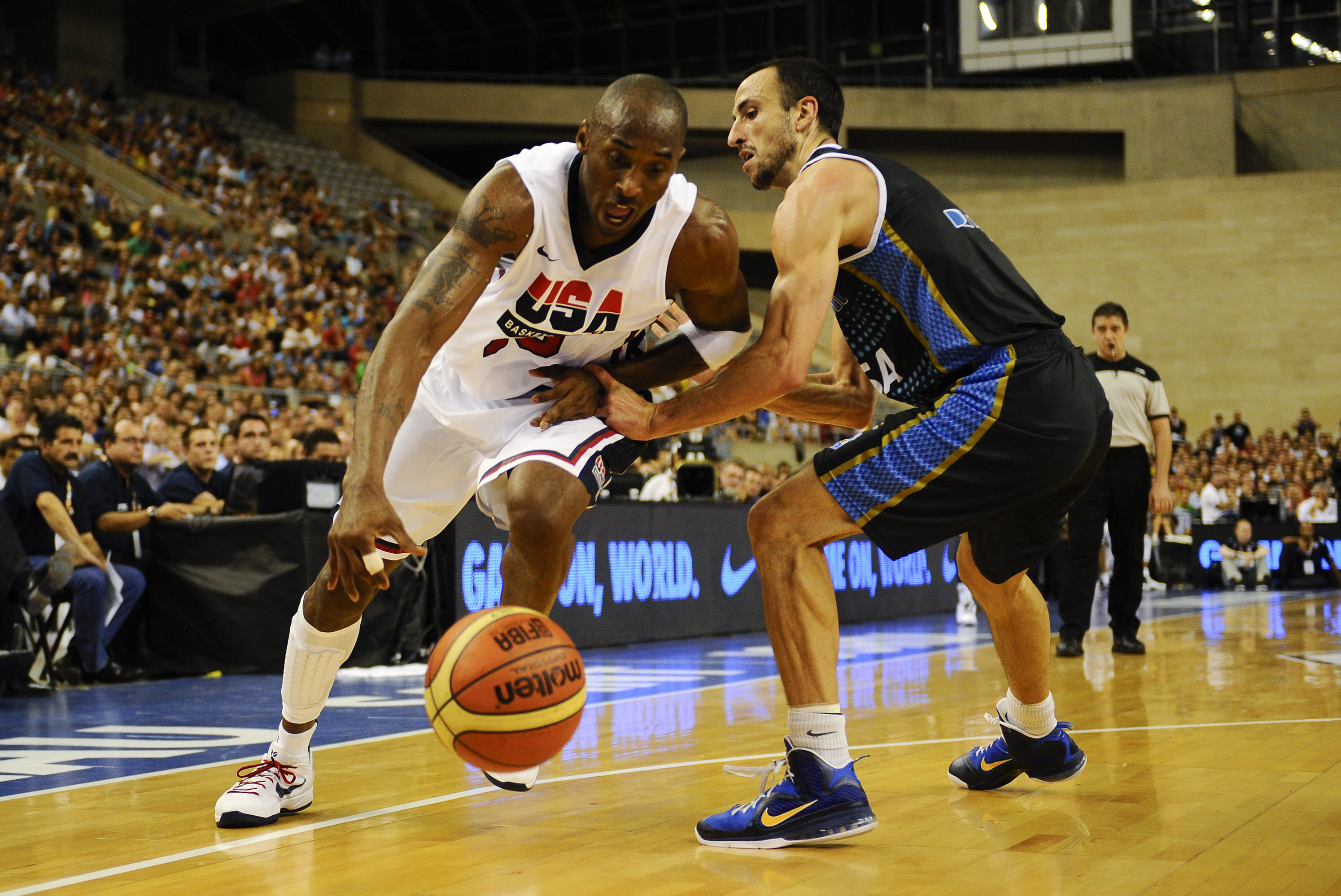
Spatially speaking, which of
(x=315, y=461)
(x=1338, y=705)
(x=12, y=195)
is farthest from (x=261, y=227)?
(x=1338, y=705)

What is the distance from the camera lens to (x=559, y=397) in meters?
3.72

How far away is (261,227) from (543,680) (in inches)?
899

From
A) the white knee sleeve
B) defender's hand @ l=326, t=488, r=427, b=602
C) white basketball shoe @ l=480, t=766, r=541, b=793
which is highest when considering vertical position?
defender's hand @ l=326, t=488, r=427, b=602

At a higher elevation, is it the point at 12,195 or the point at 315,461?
the point at 12,195

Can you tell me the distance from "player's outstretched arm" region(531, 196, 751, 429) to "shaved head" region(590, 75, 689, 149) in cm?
42

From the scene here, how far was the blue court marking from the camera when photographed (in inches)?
193

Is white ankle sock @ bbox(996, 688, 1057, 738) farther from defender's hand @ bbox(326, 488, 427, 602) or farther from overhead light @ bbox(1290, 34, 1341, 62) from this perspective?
overhead light @ bbox(1290, 34, 1341, 62)

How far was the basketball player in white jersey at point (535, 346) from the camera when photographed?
11.2ft

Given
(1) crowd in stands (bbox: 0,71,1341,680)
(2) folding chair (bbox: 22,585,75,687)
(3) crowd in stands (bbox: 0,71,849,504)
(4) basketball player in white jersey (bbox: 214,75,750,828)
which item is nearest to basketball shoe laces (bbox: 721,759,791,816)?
(4) basketball player in white jersey (bbox: 214,75,750,828)

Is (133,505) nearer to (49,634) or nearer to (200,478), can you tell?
(200,478)

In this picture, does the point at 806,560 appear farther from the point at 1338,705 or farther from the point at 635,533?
the point at 635,533

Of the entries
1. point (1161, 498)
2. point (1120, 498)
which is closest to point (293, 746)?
point (1161, 498)

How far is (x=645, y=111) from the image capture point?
336cm

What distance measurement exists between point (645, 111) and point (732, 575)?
810 cm
